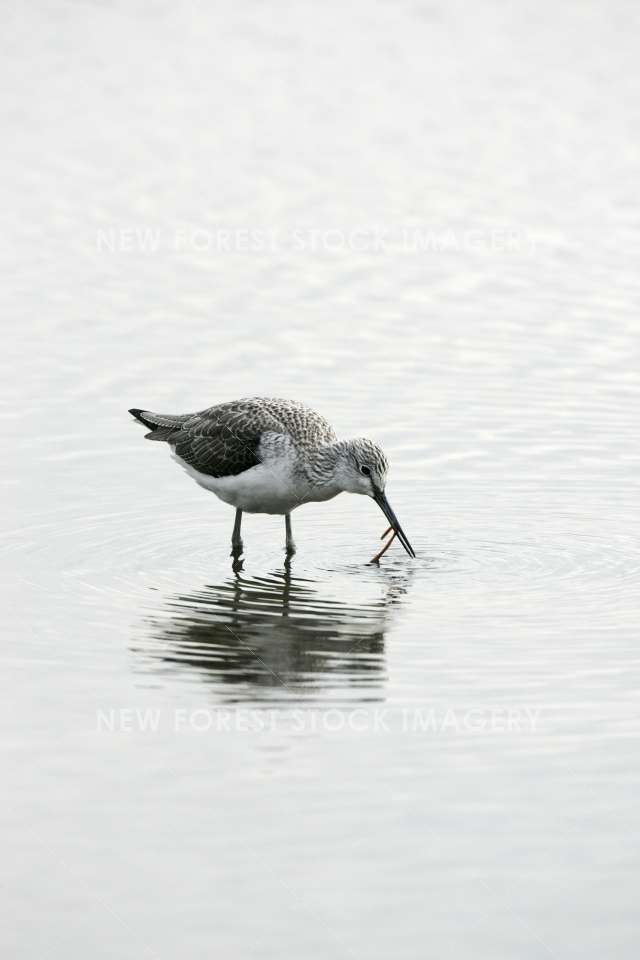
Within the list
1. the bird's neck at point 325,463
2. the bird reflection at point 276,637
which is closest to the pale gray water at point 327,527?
the bird reflection at point 276,637

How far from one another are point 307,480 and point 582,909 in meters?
6.32

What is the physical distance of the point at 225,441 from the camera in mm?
13992

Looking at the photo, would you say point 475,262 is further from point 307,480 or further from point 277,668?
point 277,668

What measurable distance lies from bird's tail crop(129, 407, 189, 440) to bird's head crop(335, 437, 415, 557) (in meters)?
2.12

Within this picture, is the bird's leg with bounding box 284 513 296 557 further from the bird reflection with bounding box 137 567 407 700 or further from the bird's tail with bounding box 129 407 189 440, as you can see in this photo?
the bird's tail with bounding box 129 407 189 440

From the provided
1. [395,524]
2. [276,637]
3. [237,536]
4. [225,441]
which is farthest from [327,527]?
[276,637]

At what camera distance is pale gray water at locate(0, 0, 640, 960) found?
7.94 meters

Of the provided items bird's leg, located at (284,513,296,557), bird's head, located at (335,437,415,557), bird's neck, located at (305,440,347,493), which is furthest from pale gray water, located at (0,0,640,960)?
bird's neck, located at (305,440,347,493)

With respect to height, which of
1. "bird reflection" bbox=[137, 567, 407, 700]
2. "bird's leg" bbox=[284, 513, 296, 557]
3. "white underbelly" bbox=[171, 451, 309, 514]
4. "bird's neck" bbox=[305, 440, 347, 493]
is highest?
"bird's neck" bbox=[305, 440, 347, 493]

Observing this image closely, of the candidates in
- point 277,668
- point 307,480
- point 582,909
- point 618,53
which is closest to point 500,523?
point 307,480

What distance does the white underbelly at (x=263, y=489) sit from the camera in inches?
536

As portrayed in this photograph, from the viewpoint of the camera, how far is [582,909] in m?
7.70

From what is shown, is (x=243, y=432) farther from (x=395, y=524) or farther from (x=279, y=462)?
(x=395, y=524)

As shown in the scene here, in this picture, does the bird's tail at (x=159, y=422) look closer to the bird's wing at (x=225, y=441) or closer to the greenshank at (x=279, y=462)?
the bird's wing at (x=225, y=441)
